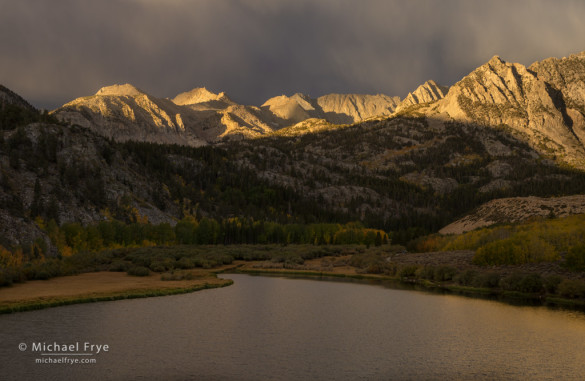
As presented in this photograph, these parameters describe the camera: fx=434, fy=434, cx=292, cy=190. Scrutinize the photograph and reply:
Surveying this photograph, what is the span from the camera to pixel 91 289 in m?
59.7

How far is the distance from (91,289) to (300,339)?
1462 inches

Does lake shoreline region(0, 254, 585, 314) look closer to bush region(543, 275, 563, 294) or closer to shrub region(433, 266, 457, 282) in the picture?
bush region(543, 275, 563, 294)

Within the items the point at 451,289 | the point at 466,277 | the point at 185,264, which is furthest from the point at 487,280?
the point at 185,264

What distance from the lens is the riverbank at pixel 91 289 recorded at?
4803 cm

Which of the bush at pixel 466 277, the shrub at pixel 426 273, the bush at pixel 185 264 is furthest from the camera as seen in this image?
the bush at pixel 185 264

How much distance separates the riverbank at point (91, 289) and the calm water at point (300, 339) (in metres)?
2.77

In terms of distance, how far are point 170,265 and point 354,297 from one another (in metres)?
44.8

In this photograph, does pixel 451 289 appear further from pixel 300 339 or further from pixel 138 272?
pixel 138 272

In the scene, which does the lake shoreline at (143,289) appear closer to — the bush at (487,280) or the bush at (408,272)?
the bush at (408,272)

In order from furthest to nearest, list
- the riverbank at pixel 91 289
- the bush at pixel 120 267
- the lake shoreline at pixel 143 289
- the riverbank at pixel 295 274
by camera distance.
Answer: the bush at pixel 120 267 → the riverbank at pixel 295 274 → the lake shoreline at pixel 143 289 → the riverbank at pixel 91 289

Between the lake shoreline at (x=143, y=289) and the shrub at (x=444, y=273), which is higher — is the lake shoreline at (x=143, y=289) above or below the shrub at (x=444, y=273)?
below

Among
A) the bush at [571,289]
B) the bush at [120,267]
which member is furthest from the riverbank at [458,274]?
the bush at [120,267]

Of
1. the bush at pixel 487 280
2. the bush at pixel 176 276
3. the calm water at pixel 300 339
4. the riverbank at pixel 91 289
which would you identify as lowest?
the calm water at pixel 300 339

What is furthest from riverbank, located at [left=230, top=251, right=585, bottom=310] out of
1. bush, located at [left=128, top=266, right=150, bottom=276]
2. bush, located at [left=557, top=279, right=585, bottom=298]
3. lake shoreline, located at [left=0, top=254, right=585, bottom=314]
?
bush, located at [left=128, top=266, right=150, bottom=276]
